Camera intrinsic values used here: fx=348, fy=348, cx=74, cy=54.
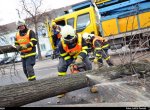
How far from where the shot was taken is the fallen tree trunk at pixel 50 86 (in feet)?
16.6

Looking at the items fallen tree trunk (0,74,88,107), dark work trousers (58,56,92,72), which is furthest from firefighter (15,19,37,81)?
fallen tree trunk (0,74,88,107)

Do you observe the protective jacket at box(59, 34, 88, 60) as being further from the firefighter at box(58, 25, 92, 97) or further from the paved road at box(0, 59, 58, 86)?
the paved road at box(0, 59, 58, 86)

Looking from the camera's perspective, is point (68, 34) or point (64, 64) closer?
point (68, 34)

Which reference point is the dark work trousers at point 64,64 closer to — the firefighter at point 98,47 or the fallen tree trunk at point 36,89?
the fallen tree trunk at point 36,89

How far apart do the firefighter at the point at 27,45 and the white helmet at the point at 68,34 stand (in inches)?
42.4

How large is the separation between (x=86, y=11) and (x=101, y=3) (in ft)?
2.53

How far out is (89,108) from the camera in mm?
4402

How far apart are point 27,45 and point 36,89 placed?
252 centimetres

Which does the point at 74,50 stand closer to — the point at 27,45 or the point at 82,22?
the point at 27,45

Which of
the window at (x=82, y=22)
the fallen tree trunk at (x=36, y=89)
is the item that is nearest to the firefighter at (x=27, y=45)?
the fallen tree trunk at (x=36, y=89)

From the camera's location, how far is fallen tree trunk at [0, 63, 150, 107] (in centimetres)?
507

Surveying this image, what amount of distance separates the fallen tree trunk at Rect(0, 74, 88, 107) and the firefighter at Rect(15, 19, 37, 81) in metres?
2.03

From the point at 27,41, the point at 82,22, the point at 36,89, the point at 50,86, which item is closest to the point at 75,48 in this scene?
the point at 27,41

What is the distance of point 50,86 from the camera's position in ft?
18.7
